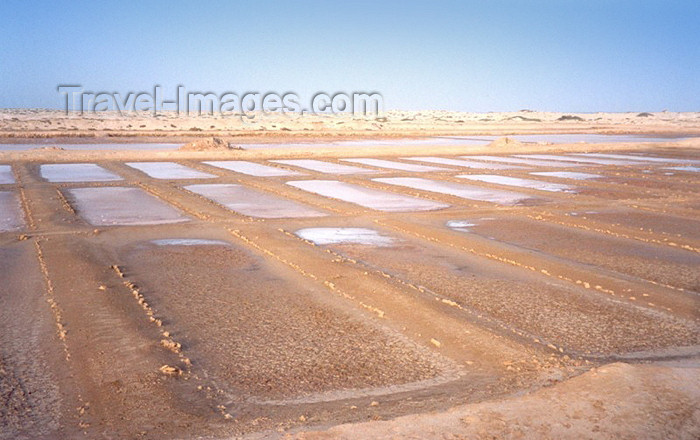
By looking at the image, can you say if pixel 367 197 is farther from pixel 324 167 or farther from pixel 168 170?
pixel 168 170


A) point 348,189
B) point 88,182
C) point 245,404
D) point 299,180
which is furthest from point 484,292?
point 88,182

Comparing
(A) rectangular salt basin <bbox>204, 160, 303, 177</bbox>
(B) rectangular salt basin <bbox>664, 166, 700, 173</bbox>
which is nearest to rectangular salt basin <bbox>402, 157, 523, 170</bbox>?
(B) rectangular salt basin <bbox>664, 166, 700, 173</bbox>

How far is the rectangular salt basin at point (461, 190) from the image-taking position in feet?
45.0

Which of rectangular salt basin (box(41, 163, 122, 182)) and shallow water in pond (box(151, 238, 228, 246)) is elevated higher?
rectangular salt basin (box(41, 163, 122, 182))

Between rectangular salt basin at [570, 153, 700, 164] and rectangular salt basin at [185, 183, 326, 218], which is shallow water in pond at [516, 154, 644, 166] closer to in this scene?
rectangular salt basin at [570, 153, 700, 164]

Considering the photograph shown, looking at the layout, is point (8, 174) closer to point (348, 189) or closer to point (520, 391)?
point (348, 189)

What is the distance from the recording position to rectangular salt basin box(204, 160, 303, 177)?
18.2 meters

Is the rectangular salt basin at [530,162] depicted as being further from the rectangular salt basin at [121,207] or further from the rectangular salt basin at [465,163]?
the rectangular salt basin at [121,207]

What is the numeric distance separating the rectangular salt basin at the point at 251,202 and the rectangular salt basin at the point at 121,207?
1069 mm

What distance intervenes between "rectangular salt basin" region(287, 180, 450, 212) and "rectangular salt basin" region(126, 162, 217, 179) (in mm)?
2942

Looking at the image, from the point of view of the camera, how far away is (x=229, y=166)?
809 inches

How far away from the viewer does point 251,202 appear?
1301cm

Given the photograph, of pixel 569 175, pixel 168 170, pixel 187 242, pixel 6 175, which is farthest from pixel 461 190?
pixel 6 175

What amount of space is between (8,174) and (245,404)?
1552cm
